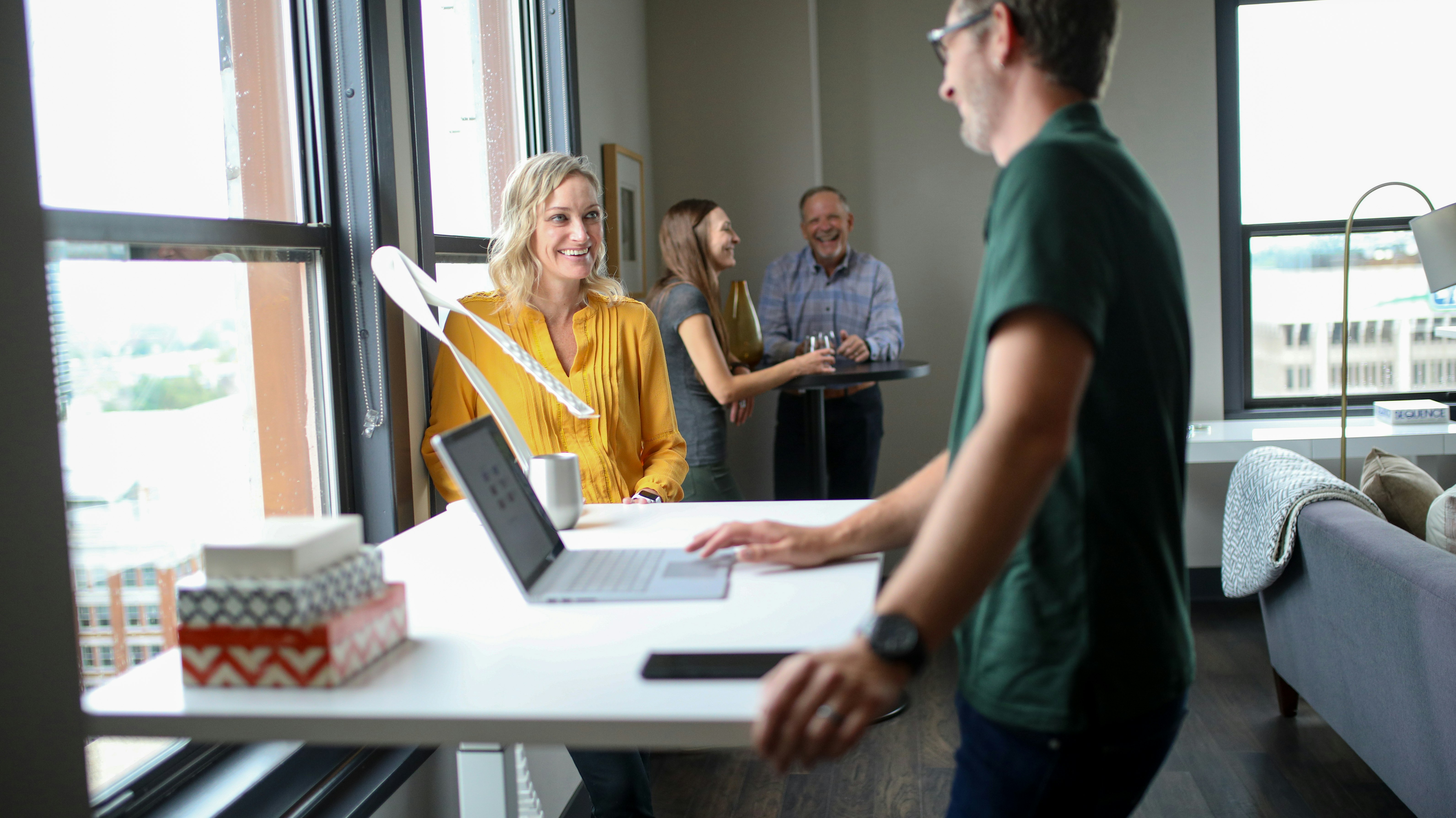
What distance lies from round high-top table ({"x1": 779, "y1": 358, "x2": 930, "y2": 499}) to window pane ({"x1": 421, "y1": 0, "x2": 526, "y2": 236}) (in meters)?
1.13

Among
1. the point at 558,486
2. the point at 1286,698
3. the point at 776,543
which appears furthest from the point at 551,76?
the point at 1286,698

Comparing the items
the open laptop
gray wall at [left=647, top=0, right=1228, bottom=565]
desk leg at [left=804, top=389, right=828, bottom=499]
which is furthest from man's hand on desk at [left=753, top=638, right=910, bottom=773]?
gray wall at [left=647, top=0, right=1228, bottom=565]

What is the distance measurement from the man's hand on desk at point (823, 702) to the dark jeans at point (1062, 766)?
0.71 feet

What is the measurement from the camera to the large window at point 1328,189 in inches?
179

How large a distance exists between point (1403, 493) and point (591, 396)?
6.42 ft

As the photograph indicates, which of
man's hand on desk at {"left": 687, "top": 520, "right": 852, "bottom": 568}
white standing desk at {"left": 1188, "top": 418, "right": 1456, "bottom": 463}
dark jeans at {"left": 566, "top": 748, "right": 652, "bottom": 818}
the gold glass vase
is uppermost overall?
the gold glass vase

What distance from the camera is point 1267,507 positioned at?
2795 millimetres

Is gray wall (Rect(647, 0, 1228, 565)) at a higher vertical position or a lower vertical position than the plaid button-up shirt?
higher

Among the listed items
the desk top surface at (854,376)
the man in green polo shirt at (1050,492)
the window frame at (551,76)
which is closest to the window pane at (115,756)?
the man in green polo shirt at (1050,492)

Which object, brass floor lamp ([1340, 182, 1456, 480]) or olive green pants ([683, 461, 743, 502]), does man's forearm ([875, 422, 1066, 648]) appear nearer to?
olive green pants ([683, 461, 743, 502])

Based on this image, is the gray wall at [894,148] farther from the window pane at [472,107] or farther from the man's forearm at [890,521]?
the man's forearm at [890,521]

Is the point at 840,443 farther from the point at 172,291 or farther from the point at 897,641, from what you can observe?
the point at 897,641

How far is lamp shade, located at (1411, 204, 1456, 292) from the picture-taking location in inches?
105

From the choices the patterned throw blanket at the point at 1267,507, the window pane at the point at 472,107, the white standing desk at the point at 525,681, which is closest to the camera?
the white standing desk at the point at 525,681
